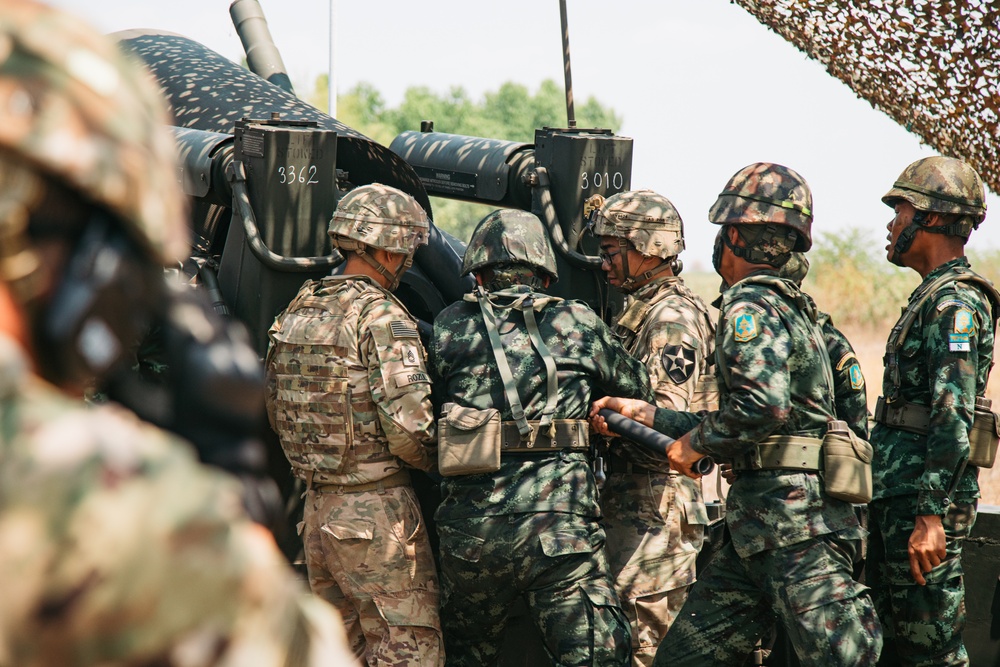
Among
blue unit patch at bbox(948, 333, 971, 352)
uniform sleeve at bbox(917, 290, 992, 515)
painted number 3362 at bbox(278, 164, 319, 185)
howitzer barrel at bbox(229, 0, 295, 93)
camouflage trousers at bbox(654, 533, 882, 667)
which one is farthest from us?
howitzer barrel at bbox(229, 0, 295, 93)

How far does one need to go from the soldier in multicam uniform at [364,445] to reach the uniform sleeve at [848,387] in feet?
4.64

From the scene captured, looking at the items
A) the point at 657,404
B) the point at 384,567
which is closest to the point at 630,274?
the point at 657,404

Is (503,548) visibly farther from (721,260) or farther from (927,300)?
(927,300)

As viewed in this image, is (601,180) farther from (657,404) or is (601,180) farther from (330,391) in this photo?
(330,391)

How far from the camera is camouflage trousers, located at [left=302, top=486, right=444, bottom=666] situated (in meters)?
4.06

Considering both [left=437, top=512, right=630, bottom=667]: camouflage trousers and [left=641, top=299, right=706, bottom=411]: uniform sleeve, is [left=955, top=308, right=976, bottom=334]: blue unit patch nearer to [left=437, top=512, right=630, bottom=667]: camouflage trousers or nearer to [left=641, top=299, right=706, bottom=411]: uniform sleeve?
[left=641, top=299, right=706, bottom=411]: uniform sleeve

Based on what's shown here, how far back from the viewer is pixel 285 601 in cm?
83

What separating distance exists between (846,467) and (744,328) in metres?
0.55

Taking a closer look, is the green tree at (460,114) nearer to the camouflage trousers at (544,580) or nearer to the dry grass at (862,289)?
the dry grass at (862,289)

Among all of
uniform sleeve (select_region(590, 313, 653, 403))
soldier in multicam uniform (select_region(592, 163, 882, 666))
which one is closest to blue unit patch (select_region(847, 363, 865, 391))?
soldier in multicam uniform (select_region(592, 163, 882, 666))

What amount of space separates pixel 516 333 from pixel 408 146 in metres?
2.33

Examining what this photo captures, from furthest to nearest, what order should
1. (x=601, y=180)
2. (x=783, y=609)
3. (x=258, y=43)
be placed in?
1. (x=258, y=43)
2. (x=601, y=180)
3. (x=783, y=609)

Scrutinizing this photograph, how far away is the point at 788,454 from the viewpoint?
12.3ft

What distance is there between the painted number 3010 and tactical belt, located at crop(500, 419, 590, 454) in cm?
137
